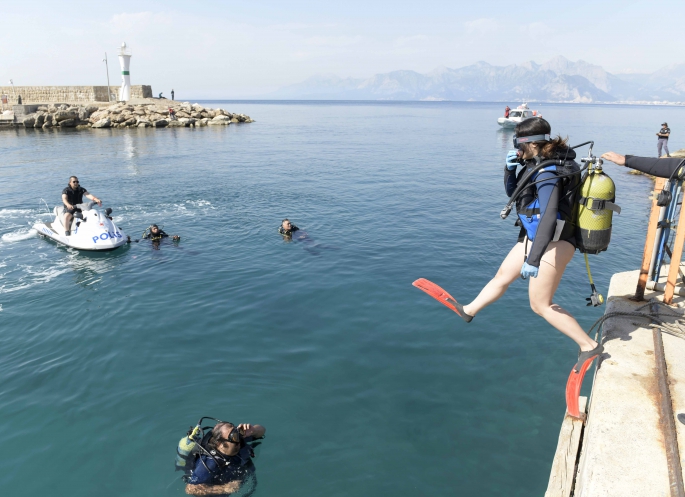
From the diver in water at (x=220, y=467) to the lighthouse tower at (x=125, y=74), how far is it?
7684 centimetres

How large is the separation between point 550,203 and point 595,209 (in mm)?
486

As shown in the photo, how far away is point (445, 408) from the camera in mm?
7352

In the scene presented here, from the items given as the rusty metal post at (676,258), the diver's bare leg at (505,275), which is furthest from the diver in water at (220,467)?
the rusty metal post at (676,258)

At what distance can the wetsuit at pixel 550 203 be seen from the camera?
4.52 meters

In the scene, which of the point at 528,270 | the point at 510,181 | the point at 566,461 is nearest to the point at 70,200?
the point at 510,181

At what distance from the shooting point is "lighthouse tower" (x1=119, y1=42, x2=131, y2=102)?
69062 mm

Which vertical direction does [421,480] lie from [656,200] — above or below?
below

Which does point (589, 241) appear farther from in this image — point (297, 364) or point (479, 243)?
point (479, 243)

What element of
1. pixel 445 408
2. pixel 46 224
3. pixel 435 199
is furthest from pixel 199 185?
pixel 445 408

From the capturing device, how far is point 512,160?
512cm

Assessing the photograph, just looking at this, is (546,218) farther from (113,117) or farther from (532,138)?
(113,117)

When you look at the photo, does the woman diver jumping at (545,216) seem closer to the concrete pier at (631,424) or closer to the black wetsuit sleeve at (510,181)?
the black wetsuit sleeve at (510,181)

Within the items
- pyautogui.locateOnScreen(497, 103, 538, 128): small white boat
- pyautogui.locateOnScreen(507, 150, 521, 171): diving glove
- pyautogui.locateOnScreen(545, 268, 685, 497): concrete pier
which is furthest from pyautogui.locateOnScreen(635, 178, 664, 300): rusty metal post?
pyautogui.locateOnScreen(497, 103, 538, 128): small white boat

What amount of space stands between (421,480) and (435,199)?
1825cm
